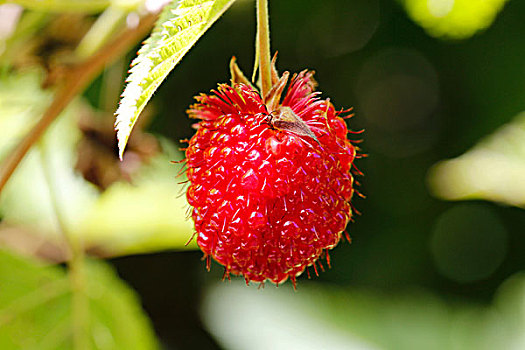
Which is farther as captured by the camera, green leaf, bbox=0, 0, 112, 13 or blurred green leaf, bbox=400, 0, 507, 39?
blurred green leaf, bbox=400, 0, 507, 39

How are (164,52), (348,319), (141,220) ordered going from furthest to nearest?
(348,319)
(141,220)
(164,52)

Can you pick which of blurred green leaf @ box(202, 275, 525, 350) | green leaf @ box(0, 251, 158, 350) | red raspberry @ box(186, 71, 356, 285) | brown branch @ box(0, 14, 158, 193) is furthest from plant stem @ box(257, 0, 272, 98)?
blurred green leaf @ box(202, 275, 525, 350)

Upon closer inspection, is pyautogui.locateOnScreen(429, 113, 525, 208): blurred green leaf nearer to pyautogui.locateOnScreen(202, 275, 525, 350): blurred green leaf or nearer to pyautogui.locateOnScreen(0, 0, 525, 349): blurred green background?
pyautogui.locateOnScreen(0, 0, 525, 349): blurred green background

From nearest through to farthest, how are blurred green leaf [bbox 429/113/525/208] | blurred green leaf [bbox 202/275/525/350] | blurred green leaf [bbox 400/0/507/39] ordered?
blurred green leaf [bbox 400/0/507/39], blurred green leaf [bbox 429/113/525/208], blurred green leaf [bbox 202/275/525/350]

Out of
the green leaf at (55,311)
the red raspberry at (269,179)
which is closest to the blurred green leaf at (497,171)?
the red raspberry at (269,179)

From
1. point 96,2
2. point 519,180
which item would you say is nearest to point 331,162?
point 96,2

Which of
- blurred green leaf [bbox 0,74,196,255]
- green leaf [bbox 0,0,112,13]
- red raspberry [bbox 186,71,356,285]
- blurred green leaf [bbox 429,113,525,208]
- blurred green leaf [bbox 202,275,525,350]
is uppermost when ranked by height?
green leaf [bbox 0,0,112,13]

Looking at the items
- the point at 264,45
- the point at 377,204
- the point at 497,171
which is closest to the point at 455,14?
the point at 497,171

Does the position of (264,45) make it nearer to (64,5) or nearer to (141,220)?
(64,5)
